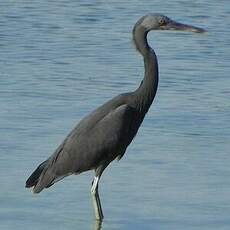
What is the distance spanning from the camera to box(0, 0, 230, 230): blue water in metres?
9.00

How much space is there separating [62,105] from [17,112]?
0.58 m

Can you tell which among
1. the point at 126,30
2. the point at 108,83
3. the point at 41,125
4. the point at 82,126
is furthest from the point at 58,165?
the point at 126,30

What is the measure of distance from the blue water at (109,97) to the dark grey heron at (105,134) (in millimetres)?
223

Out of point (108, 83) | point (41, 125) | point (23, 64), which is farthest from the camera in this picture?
point (23, 64)

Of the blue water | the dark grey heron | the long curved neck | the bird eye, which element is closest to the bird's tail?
the dark grey heron

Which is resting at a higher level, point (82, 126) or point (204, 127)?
point (82, 126)

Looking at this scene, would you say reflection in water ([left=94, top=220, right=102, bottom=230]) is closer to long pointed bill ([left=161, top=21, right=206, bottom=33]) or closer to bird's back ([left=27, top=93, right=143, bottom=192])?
bird's back ([left=27, top=93, right=143, bottom=192])

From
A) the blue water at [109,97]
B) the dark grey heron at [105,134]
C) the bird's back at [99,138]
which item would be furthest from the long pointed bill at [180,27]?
the blue water at [109,97]

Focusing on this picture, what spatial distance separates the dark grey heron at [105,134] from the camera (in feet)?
30.4

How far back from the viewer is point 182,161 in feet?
33.6

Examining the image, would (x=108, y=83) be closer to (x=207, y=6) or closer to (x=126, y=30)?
(x=126, y=30)

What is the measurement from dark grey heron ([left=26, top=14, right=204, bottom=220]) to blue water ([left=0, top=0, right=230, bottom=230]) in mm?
223

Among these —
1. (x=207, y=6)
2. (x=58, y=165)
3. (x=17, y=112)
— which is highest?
(x=58, y=165)

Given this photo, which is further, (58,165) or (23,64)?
(23,64)
